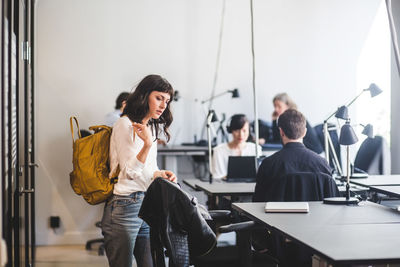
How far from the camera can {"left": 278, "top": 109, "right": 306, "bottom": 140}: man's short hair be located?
3.31 metres

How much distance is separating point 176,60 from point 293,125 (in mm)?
2898

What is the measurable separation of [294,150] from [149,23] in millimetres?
3099

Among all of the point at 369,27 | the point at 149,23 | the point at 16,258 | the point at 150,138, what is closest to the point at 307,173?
the point at 150,138

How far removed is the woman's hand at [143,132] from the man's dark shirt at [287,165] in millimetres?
923

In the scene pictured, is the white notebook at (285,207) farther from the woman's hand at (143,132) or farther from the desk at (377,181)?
the desk at (377,181)

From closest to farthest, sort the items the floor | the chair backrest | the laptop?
the chair backrest
the laptop
the floor

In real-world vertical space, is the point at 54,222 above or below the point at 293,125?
below

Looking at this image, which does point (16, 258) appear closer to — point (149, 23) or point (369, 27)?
point (149, 23)

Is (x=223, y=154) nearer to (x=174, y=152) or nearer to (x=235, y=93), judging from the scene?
(x=174, y=152)

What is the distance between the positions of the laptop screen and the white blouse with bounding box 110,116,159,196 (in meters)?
1.80

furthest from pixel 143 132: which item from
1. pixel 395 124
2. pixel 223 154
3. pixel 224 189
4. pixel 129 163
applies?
pixel 395 124

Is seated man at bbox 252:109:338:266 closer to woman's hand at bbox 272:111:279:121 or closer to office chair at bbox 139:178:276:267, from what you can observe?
office chair at bbox 139:178:276:267

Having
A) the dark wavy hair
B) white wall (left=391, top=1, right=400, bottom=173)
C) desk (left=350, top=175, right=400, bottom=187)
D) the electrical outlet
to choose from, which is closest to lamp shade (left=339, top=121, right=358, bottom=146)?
desk (left=350, top=175, right=400, bottom=187)

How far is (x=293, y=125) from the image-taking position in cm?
331
